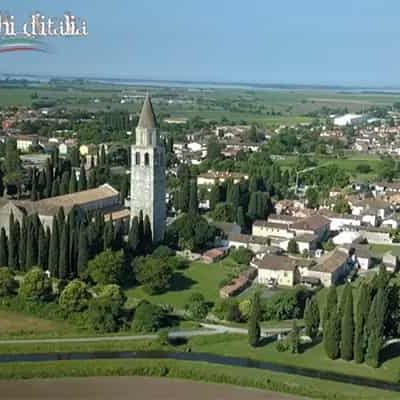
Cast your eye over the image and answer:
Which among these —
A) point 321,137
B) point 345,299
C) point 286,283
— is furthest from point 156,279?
point 321,137

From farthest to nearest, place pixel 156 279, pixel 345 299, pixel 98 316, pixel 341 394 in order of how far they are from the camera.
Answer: pixel 156 279 < pixel 98 316 < pixel 345 299 < pixel 341 394

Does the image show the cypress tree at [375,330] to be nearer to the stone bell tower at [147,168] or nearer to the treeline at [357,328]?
the treeline at [357,328]

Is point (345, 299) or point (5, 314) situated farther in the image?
point (5, 314)

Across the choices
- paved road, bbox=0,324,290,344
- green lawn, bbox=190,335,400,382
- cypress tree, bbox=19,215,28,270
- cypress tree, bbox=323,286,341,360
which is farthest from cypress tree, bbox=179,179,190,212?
cypress tree, bbox=323,286,341,360

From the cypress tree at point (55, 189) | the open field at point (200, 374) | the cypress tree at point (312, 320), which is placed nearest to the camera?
the open field at point (200, 374)

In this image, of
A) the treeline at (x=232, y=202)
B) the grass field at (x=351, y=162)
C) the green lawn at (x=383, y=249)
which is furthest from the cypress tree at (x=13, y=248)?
the grass field at (x=351, y=162)

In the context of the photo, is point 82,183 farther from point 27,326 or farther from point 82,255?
point 27,326

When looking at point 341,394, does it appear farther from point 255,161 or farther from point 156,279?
point 255,161

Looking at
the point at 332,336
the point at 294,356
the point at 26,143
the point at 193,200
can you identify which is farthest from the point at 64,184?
the point at 26,143
